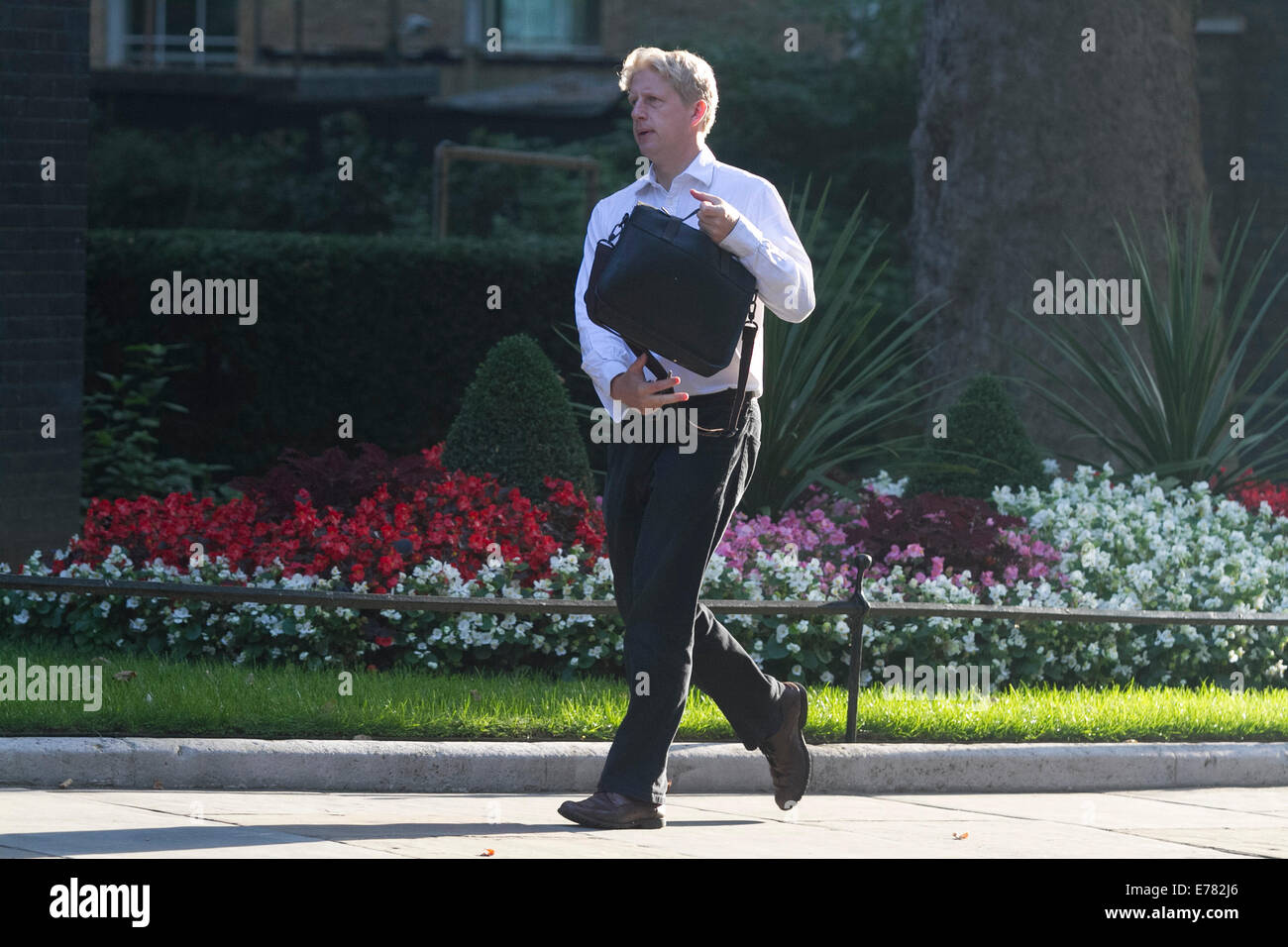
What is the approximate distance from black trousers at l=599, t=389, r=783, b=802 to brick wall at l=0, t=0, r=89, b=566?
187 inches

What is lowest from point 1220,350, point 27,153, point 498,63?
point 1220,350

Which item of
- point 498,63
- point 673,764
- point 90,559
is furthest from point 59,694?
point 498,63

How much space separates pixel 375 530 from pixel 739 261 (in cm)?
356

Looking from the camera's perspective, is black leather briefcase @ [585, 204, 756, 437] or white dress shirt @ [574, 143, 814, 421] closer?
black leather briefcase @ [585, 204, 756, 437]

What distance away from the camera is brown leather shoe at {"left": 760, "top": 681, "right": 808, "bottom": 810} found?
5770mm

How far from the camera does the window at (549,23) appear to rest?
82.1 ft

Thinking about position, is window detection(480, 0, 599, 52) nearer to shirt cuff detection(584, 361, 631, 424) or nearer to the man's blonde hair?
the man's blonde hair

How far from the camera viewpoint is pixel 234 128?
2217 cm

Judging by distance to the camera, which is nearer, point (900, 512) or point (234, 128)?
point (900, 512)

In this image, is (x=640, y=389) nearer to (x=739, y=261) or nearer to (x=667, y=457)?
(x=667, y=457)

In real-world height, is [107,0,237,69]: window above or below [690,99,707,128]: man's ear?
above

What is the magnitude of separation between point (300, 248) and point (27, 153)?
4059 mm

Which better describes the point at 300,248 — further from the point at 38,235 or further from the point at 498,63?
the point at 498,63

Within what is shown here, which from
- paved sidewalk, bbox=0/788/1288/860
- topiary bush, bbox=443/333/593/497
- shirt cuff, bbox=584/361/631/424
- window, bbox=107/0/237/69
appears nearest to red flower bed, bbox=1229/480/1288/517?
topiary bush, bbox=443/333/593/497
